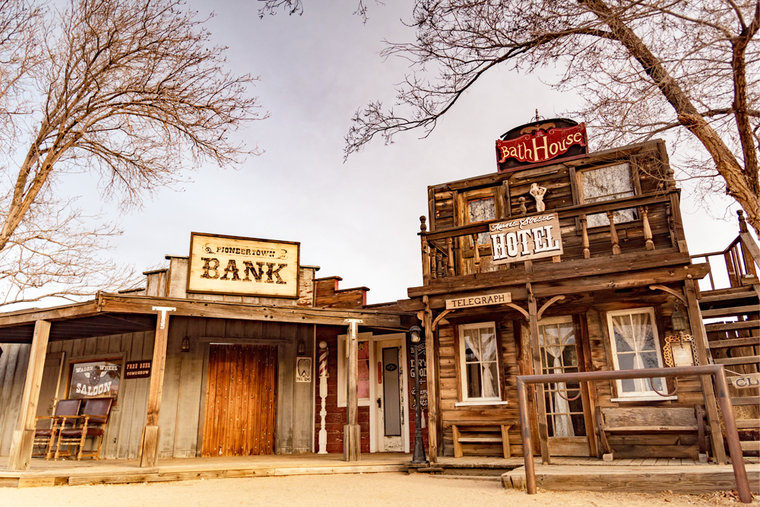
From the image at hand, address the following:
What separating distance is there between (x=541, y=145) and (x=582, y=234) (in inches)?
121

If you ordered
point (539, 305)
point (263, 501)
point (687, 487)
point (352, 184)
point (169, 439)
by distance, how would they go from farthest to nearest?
point (352, 184)
point (169, 439)
point (539, 305)
point (263, 501)
point (687, 487)

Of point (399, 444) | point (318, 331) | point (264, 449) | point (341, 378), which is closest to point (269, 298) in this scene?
point (318, 331)

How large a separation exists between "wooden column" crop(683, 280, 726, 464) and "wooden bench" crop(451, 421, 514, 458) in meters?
Answer: 3.18

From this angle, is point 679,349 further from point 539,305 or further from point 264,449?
point 264,449

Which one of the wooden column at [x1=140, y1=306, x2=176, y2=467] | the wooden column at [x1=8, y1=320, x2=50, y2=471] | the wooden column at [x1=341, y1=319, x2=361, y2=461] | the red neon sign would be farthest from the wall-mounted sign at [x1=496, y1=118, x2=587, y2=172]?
the wooden column at [x1=8, y1=320, x2=50, y2=471]

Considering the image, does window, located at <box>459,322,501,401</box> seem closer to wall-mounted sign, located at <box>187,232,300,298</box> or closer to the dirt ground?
the dirt ground

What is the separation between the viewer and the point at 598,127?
6.59 metres

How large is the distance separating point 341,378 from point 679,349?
6.95m

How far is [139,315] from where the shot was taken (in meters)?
9.85

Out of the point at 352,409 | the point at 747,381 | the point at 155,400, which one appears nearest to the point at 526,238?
the point at 747,381

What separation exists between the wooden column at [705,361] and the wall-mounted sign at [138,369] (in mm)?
10283

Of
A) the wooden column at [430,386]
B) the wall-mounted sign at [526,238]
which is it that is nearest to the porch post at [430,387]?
the wooden column at [430,386]

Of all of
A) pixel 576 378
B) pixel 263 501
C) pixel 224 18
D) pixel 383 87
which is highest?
pixel 224 18

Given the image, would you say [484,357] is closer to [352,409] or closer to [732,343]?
[352,409]
